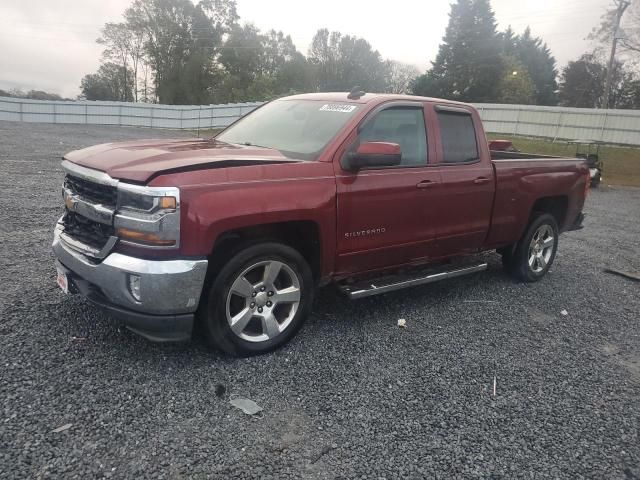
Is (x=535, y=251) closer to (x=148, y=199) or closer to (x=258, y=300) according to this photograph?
(x=258, y=300)

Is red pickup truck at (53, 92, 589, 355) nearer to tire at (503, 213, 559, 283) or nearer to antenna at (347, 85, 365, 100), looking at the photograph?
antenna at (347, 85, 365, 100)

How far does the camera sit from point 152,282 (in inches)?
118

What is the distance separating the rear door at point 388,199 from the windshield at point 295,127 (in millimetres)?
223

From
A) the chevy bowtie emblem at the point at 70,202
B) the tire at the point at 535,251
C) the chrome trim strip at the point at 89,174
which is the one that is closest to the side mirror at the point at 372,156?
the chrome trim strip at the point at 89,174

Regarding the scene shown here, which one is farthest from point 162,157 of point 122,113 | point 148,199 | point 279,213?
point 122,113

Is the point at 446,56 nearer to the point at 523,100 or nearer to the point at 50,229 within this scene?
the point at 523,100

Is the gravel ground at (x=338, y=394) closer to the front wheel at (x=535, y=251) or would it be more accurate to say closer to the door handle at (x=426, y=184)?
the front wheel at (x=535, y=251)

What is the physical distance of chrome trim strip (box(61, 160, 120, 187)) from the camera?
3.15 m

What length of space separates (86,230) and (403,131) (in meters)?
2.72

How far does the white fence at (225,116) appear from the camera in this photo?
86.8 feet

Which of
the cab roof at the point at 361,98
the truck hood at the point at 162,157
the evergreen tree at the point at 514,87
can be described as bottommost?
the truck hood at the point at 162,157

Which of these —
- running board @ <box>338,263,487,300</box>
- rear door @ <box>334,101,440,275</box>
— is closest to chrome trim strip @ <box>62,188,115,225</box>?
rear door @ <box>334,101,440,275</box>

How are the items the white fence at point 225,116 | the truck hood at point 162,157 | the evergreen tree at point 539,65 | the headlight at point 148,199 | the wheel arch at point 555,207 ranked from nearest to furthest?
1. the headlight at point 148,199
2. the truck hood at point 162,157
3. the wheel arch at point 555,207
4. the white fence at point 225,116
5. the evergreen tree at point 539,65

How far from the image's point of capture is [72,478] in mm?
2307
